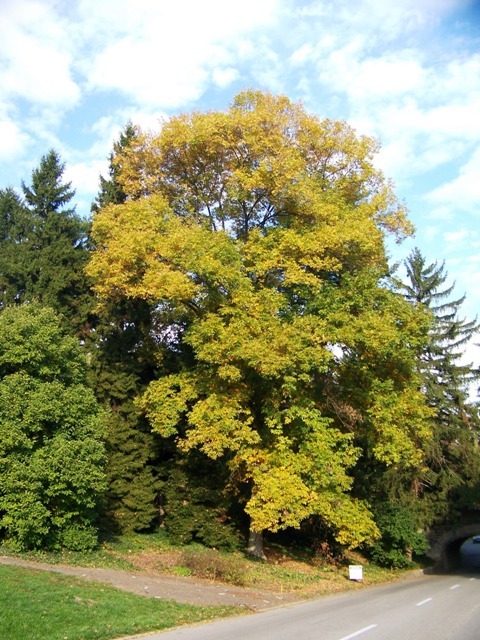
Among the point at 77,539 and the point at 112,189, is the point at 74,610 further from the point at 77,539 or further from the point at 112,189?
the point at 112,189

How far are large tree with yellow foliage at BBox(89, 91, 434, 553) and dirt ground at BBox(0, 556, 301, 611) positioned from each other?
2376mm

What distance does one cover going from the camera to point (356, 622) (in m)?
11.6

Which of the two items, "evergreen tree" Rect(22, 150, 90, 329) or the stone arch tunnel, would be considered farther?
the stone arch tunnel

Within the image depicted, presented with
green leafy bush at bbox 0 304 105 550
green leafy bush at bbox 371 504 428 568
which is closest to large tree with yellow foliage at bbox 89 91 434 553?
green leafy bush at bbox 0 304 105 550

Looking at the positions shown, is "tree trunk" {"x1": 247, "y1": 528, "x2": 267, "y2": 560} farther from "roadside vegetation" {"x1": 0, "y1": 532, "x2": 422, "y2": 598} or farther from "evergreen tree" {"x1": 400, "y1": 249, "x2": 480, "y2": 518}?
"evergreen tree" {"x1": 400, "y1": 249, "x2": 480, "y2": 518}

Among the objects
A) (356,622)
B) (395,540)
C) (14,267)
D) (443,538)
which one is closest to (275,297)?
(356,622)

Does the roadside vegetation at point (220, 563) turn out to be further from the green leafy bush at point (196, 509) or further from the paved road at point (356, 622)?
the paved road at point (356, 622)

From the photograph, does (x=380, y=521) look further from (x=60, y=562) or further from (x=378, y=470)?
(x=60, y=562)

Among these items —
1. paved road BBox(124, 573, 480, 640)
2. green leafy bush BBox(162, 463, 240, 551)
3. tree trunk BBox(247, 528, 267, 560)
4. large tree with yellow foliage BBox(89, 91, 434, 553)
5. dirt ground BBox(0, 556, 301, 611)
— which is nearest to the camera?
paved road BBox(124, 573, 480, 640)

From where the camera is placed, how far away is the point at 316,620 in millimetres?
11914

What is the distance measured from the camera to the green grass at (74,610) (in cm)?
890

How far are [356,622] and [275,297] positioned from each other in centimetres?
973

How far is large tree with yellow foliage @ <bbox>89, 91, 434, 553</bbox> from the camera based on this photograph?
1738 cm

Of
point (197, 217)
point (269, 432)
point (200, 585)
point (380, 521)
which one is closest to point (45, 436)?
point (200, 585)
